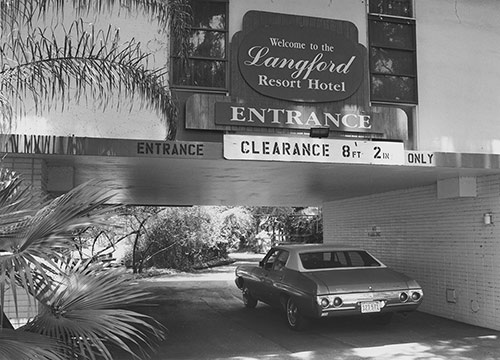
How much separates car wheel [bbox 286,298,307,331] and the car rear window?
0.69 metres

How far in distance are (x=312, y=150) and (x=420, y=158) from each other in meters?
1.69

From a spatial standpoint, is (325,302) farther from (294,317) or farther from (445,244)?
(445,244)

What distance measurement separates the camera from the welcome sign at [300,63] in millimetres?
8180

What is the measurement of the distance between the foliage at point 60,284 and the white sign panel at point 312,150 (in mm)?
3267

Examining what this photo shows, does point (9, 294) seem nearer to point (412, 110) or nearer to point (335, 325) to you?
point (335, 325)

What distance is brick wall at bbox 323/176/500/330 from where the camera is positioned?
9.17 m

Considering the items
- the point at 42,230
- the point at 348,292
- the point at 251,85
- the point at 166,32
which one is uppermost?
the point at 166,32

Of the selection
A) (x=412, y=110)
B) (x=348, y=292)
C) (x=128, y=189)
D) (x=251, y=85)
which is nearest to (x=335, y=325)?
(x=348, y=292)

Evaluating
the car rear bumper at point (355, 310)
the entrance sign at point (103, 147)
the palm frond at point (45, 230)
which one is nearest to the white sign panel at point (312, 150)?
the entrance sign at point (103, 147)

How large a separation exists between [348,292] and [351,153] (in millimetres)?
2204

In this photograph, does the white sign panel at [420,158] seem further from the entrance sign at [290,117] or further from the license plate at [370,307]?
the license plate at [370,307]

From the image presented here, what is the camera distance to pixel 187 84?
8055mm

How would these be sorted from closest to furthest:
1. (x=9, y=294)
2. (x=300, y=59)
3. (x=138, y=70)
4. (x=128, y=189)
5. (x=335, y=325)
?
(x=138, y=70)
(x=9, y=294)
(x=300, y=59)
(x=335, y=325)
(x=128, y=189)

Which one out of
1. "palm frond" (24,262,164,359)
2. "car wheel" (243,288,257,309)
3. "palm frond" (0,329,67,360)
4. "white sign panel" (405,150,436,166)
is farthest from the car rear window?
"palm frond" (0,329,67,360)
